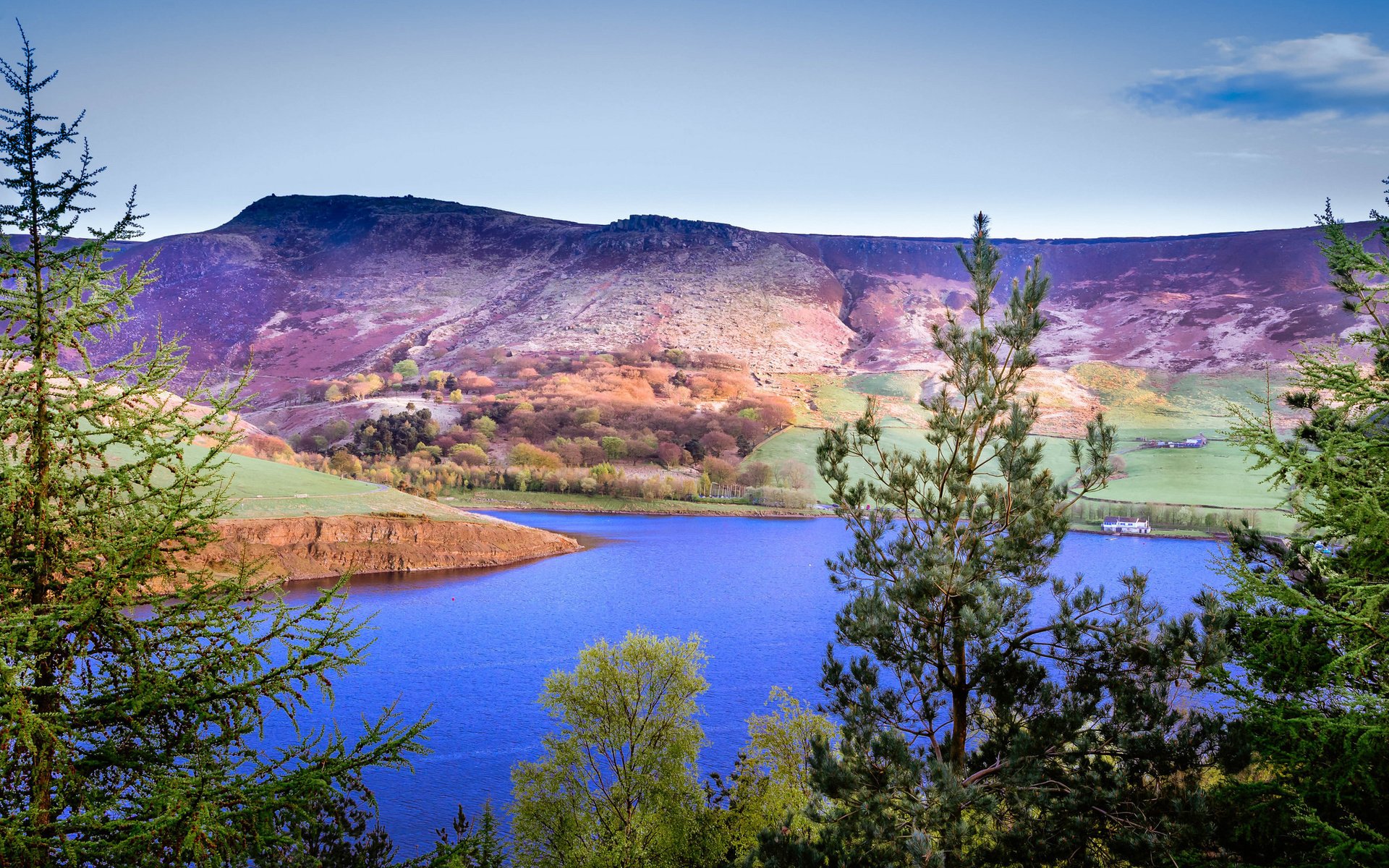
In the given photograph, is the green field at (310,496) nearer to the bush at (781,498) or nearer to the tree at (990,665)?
the bush at (781,498)

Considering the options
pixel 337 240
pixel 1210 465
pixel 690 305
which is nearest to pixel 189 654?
pixel 1210 465

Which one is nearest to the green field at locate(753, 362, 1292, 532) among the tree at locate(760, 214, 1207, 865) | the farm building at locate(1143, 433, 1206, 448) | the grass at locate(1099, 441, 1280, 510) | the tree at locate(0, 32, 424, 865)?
the grass at locate(1099, 441, 1280, 510)

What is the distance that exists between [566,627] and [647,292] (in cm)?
12386

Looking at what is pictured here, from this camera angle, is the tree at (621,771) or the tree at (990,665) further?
the tree at (621,771)

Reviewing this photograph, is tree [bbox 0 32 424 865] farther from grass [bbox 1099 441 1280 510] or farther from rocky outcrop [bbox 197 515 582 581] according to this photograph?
grass [bbox 1099 441 1280 510]

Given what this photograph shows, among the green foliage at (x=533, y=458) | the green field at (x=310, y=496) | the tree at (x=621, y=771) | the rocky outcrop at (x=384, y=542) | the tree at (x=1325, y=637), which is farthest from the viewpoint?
the green foliage at (x=533, y=458)

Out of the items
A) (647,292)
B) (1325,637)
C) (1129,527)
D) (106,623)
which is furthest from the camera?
(647,292)

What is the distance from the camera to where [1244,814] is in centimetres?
725

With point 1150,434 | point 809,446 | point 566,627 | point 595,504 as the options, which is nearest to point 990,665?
point 566,627

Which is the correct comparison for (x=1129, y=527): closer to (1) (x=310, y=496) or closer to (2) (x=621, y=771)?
(1) (x=310, y=496)

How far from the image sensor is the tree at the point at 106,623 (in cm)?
365

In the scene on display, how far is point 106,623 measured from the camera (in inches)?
156

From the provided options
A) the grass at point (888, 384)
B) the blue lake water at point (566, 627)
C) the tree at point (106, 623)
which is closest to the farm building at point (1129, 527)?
the blue lake water at point (566, 627)

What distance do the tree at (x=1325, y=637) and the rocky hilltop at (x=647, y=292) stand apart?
4948 inches
